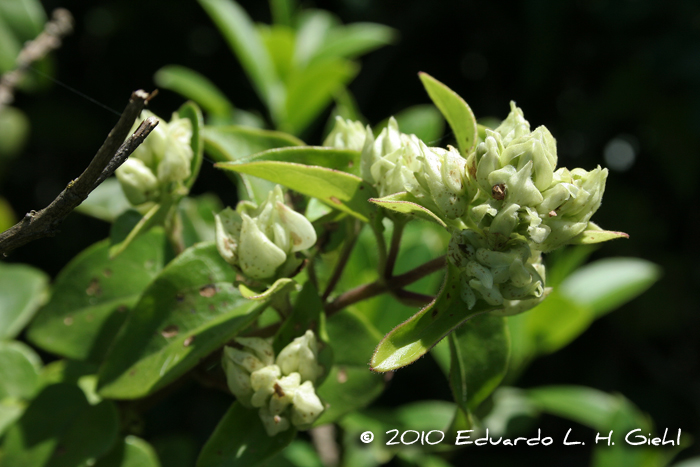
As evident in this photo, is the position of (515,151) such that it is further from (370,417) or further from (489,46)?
(489,46)

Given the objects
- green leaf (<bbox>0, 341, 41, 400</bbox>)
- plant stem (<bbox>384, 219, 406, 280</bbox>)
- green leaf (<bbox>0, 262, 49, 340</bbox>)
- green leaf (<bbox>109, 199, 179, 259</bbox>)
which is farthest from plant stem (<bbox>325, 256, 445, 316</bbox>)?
green leaf (<bbox>0, 262, 49, 340</bbox>)

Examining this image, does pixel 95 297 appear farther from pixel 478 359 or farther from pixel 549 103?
pixel 549 103

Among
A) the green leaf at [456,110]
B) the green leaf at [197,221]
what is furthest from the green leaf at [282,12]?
the green leaf at [456,110]

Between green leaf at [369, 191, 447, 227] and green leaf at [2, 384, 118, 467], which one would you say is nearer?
green leaf at [369, 191, 447, 227]

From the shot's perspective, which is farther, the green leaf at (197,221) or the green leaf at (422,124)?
the green leaf at (422,124)

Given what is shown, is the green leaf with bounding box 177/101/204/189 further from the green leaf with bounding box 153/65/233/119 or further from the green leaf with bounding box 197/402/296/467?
the green leaf with bounding box 153/65/233/119

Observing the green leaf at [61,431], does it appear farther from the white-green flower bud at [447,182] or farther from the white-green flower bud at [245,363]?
the white-green flower bud at [447,182]

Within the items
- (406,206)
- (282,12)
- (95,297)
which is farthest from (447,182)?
(282,12)

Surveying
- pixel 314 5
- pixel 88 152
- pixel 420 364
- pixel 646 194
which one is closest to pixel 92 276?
pixel 420 364
